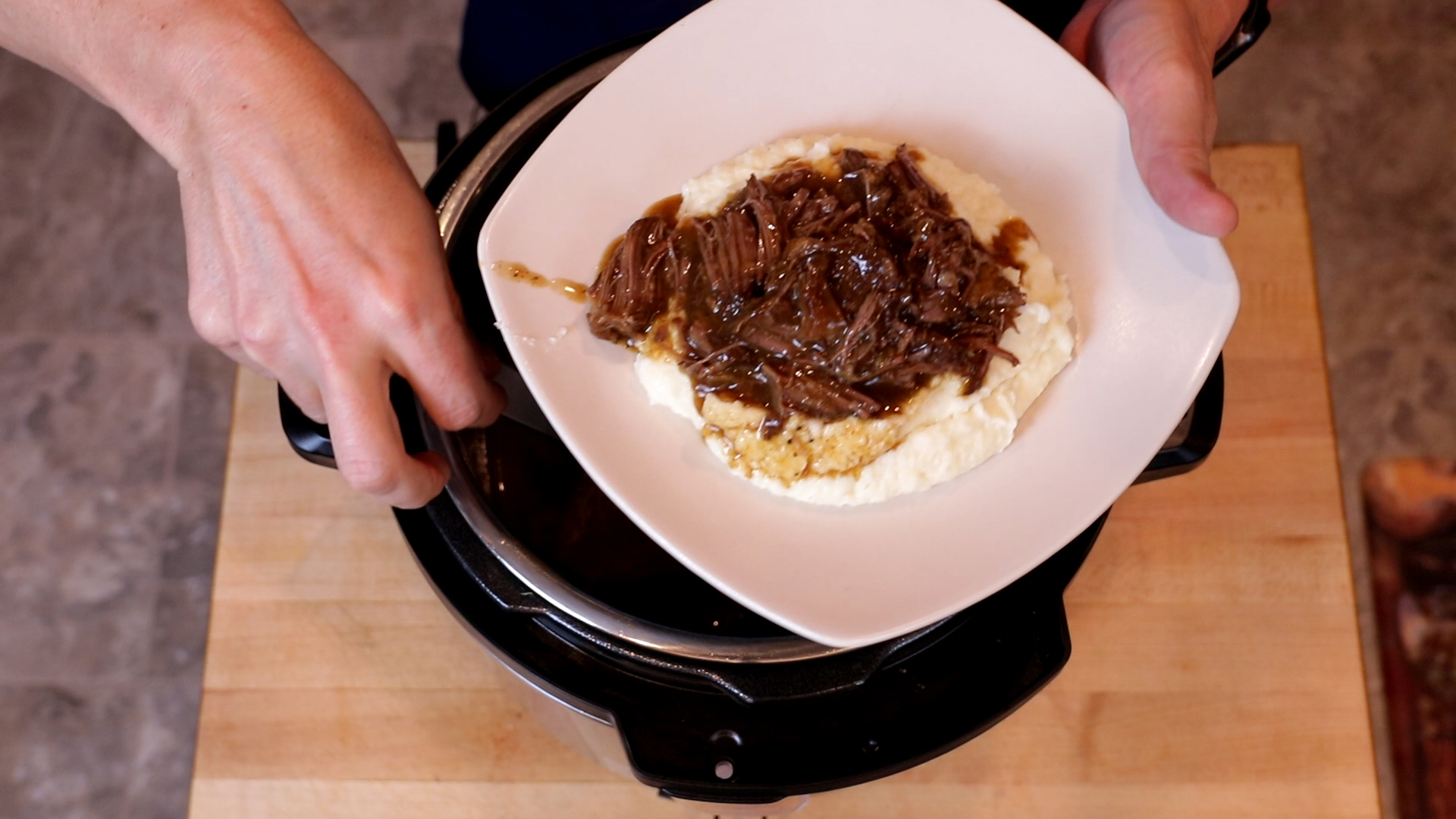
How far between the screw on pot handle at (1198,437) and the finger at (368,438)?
2.95 ft

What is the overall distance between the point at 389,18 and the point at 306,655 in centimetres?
229

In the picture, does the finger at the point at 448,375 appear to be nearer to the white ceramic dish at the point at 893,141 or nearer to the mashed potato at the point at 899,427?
the white ceramic dish at the point at 893,141

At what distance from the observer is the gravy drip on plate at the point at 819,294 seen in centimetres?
123

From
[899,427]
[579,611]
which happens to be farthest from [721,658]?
[899,427]

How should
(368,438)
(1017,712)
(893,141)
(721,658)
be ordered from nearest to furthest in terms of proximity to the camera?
(368,438) → (721,658) → (893,141) → (1017,712)

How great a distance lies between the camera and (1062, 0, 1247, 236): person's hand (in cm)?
120

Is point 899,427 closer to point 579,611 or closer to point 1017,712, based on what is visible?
point 579,611

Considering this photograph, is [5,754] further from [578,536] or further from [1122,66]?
[1122,66]

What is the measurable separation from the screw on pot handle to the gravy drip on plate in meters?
0.26

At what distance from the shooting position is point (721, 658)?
1.27 meters

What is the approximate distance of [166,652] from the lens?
2646 mm

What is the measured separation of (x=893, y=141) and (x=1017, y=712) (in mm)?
929

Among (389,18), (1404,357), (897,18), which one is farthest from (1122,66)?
(389,18)

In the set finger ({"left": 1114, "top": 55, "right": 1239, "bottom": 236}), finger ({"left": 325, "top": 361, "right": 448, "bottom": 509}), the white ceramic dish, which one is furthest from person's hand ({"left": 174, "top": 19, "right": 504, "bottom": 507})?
finger ({"left": 1114, "top": 55, "right": 1239, "bottom": 236})
